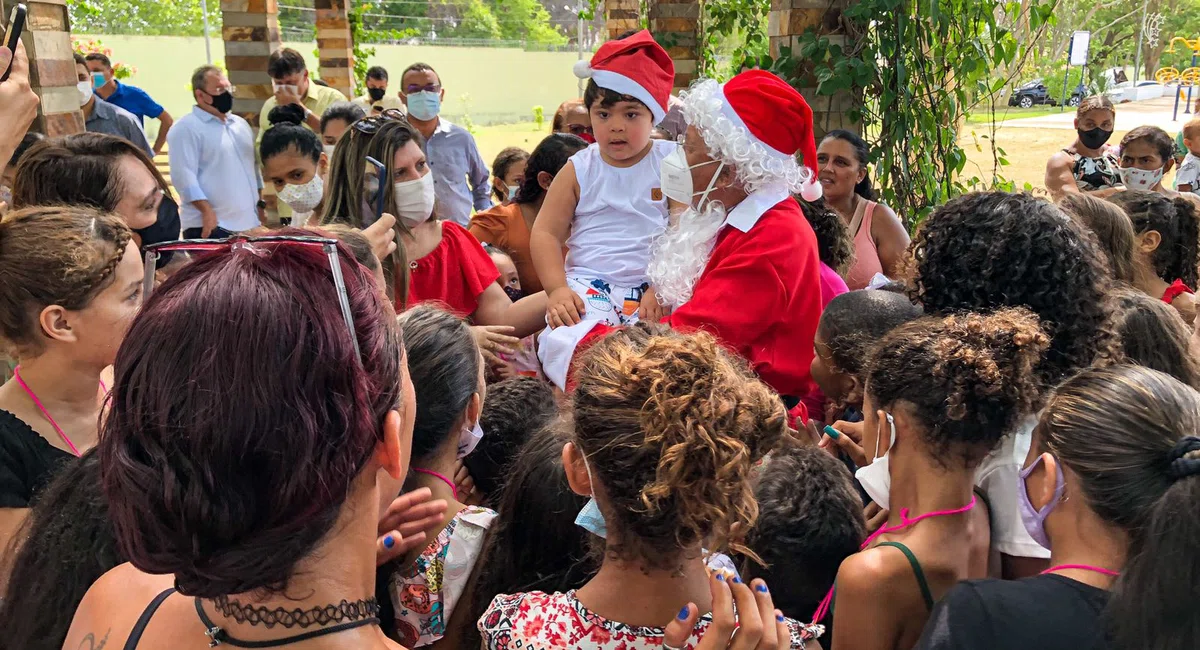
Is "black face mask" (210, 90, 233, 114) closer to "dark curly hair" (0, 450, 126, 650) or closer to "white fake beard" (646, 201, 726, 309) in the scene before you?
"white fake beard" (646, 201, 726, 309)

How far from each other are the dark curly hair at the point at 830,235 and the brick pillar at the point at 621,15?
7.22 metres

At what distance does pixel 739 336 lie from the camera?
258 cm

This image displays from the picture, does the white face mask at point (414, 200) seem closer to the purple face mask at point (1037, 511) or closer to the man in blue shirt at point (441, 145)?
the purple face mask at point (1037, 511)

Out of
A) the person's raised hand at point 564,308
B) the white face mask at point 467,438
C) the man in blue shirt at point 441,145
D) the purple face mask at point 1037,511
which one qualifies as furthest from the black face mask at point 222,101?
the purple face mask at point 1037,511

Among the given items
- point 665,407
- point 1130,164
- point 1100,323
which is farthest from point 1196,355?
point 1130,164

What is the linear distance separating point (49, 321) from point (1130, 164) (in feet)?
18.6

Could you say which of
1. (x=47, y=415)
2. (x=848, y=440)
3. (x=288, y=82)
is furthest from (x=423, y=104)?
(x=848, y=440)

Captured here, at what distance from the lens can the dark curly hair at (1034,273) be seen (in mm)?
1993

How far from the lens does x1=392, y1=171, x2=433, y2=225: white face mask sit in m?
3.05

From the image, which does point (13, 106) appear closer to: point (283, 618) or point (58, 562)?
point (58, 562)

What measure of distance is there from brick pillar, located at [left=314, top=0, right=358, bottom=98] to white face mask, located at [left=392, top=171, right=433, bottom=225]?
817 cm

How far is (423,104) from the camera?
20.2 ft

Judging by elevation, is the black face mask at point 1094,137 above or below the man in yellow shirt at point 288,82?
below

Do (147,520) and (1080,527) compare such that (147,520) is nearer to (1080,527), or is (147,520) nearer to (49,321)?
(49,321)
